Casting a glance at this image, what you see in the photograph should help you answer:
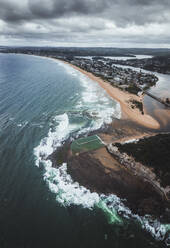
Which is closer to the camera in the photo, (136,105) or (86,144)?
(86,144)

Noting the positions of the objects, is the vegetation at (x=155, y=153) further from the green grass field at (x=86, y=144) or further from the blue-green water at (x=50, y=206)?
the blue-green water at (x=50, y=206)

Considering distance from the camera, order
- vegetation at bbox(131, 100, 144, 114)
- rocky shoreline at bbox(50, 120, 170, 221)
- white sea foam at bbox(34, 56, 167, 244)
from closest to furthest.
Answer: white sea foam at bbox(34, 56, 167, 244) → rocky shoreline at bbox(50, 120, 170, 221) → vegetation at bbox(131, 100, 144, 114)

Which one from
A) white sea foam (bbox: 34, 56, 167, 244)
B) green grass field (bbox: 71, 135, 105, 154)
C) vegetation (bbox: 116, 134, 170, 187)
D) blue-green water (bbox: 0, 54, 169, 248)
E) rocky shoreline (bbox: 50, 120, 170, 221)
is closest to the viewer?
blue-green water (bbox: 0, 54, 169, 248)

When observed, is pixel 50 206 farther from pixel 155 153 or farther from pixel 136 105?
pixel 136 105

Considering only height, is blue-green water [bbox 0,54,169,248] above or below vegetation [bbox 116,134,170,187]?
below

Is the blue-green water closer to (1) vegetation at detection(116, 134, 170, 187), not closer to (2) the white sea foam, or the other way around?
(2) the white sea foam

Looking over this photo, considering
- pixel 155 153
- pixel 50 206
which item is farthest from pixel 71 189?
pixel 155 153

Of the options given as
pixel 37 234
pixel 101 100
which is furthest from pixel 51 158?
pixel 101 100

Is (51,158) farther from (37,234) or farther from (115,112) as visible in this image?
(115,112)

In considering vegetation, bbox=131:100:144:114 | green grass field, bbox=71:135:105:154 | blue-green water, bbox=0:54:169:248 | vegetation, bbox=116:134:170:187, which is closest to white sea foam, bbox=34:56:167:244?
blue-green water, bbox=0:54:169:248
